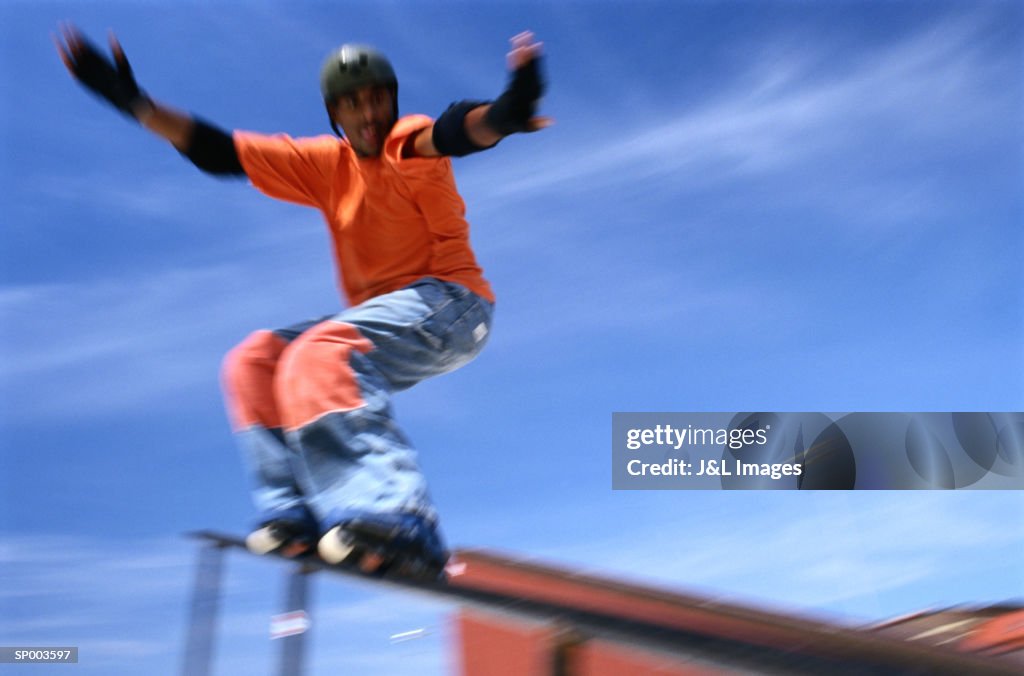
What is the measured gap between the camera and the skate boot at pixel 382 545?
2.23 meters

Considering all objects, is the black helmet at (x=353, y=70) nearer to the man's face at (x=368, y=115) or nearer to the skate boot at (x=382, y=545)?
the man's face at (x=368, y=115)

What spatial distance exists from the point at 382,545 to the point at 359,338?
0.64 metres

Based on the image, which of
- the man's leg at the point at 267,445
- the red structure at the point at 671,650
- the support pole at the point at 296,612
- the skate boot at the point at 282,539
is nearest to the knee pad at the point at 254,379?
the man's leg at the point at 267,445

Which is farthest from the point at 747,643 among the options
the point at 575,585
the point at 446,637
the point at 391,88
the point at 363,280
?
the point at 575,585

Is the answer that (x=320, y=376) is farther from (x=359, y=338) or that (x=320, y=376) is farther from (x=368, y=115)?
(x=368, y=115)

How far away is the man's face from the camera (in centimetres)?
290

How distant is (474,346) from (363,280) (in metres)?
0.43

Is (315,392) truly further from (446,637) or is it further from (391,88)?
(391,88)

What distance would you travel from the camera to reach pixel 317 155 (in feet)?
10.0

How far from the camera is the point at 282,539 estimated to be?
8.21 feet

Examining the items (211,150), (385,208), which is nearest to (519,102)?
(385,208)

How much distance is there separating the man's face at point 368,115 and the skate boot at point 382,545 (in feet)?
4.04

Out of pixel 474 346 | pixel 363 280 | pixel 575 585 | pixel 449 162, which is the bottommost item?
pixel 575 585

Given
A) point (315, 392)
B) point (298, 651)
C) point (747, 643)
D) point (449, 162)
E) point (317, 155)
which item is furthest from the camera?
point (317, 155)
